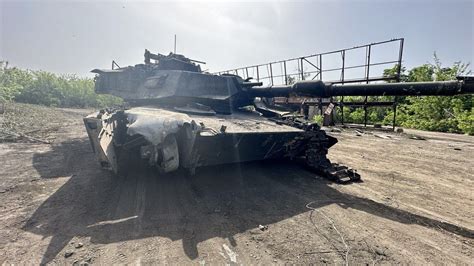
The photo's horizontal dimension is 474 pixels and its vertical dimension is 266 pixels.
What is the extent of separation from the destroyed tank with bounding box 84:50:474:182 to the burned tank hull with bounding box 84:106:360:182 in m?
0.01

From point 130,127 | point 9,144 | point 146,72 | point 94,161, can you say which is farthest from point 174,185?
point 9,144

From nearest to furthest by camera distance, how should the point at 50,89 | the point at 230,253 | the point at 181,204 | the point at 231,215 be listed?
the point at 230,253 → the point at 231,215 → the point at 181,204 → the point at 50,89

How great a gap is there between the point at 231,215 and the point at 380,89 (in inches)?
123

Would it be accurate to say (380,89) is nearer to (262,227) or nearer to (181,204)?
(262,227)

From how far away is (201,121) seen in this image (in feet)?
15.4

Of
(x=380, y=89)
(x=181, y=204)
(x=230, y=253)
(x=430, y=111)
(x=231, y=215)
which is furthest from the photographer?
(x=430, y=111)

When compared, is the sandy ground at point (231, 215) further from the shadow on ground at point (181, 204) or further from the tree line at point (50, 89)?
the tree line at point (50, 89)

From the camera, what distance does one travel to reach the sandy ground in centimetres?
286

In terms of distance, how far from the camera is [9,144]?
7453 millimetres

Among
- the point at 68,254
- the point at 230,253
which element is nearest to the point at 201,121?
the point at 230,253

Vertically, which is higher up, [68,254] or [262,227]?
[68,254]

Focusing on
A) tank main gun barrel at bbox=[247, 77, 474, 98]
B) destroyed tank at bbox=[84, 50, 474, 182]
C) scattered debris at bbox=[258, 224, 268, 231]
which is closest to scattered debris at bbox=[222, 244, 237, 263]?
scattered debris at bbox=[258, 224, 268, 231]

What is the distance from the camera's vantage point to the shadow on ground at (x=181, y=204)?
3.27 metres

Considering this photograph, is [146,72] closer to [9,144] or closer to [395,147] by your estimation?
[9,144]
